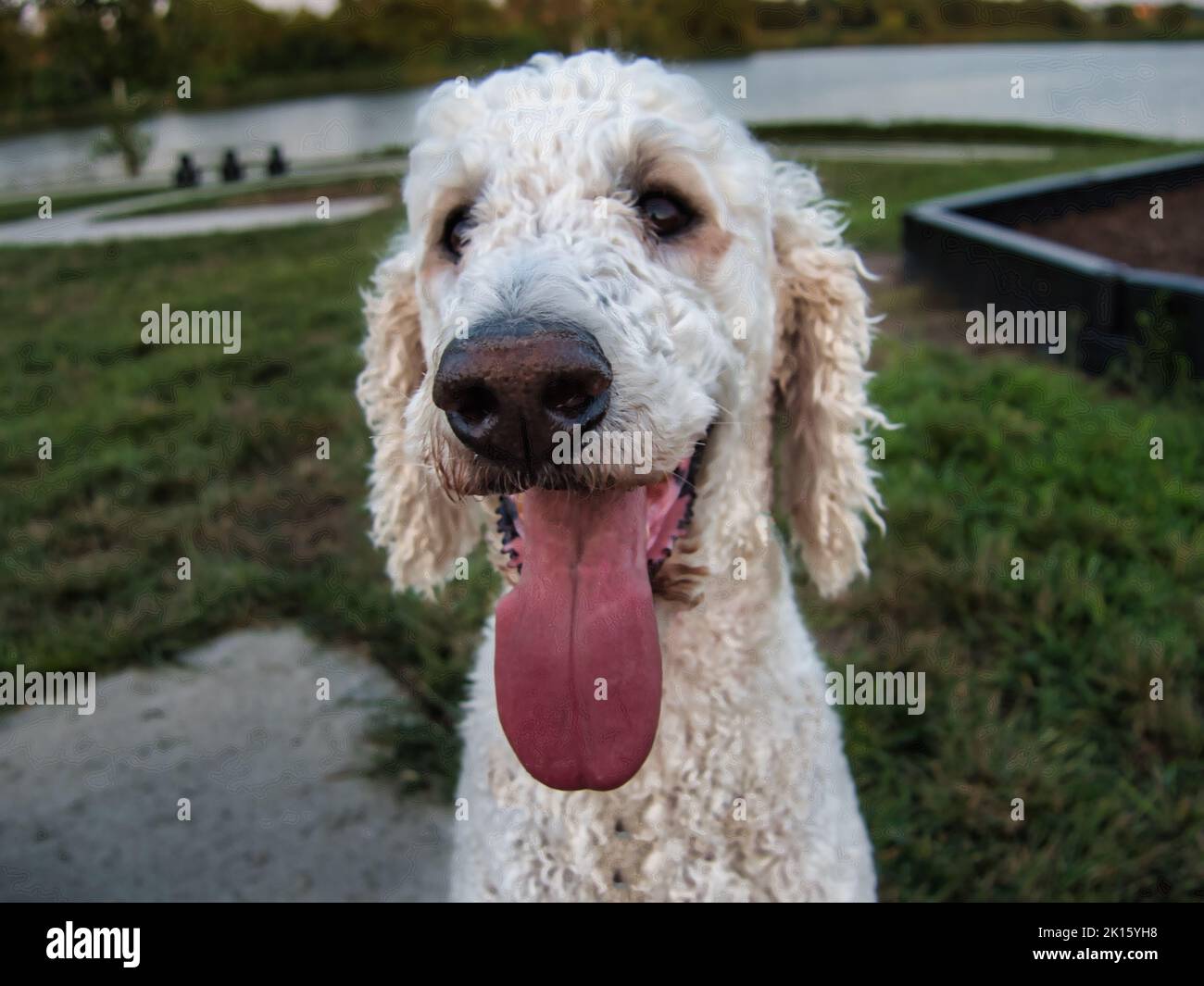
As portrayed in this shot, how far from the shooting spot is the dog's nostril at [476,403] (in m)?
1.27

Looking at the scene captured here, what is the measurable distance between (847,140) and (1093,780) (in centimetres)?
1733

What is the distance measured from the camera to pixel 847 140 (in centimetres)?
1781

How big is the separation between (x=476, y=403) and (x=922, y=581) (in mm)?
2404

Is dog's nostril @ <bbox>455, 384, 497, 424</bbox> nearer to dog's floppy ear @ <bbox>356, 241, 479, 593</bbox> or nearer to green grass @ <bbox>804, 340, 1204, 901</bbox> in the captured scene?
dog's floppy ear @ <bbox>356, 241, 479, 593</bbox>

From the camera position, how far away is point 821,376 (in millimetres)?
1908

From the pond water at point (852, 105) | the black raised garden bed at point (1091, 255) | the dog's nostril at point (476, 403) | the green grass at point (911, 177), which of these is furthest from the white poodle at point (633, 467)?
the pond water at point (852, 105)

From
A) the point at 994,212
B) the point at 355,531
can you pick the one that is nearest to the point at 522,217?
the point at 355,531

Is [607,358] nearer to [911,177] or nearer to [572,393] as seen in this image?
[572,393]

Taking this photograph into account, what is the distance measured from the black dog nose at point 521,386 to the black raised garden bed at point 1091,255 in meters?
4.00

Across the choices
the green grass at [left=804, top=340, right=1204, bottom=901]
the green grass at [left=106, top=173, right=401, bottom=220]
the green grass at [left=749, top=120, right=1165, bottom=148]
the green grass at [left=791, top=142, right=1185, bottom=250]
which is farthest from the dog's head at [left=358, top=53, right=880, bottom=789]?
the green grass at [left=749, top=120, right=1165, bottom=148]

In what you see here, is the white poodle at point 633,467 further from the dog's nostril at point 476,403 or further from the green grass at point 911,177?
the green grass at point 911,177
